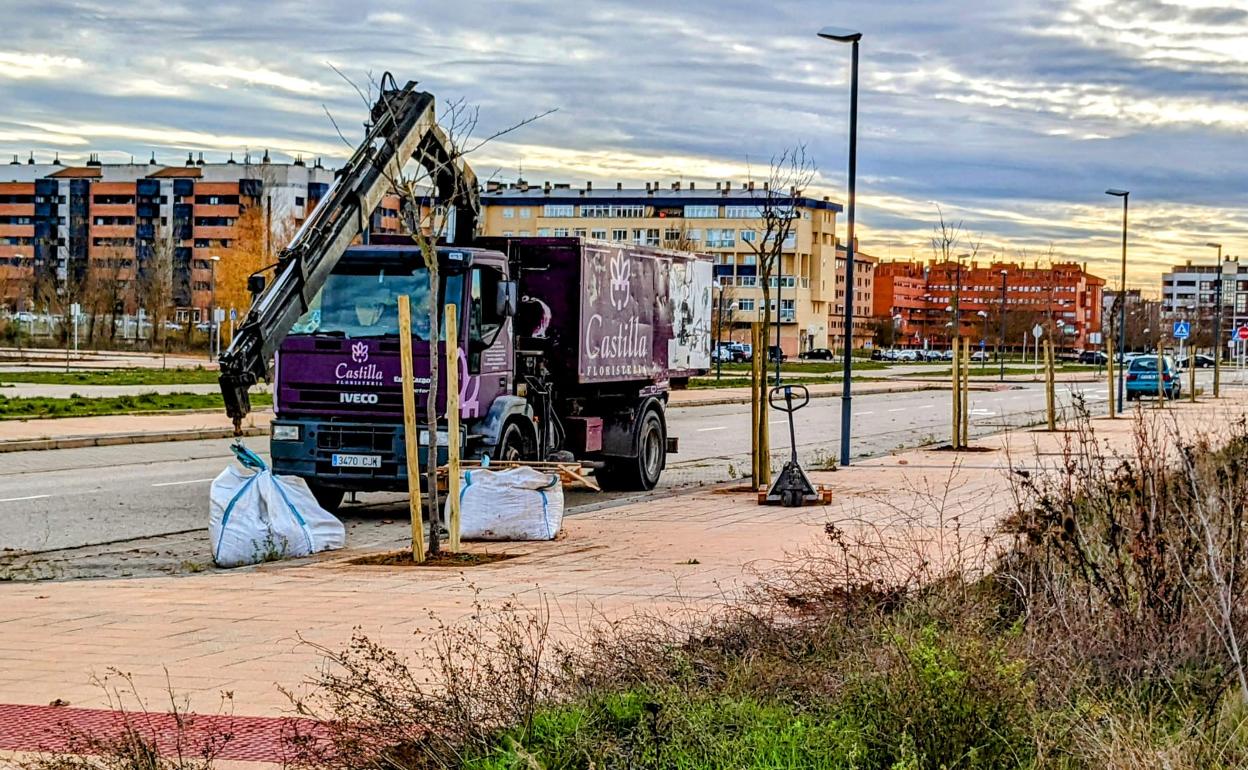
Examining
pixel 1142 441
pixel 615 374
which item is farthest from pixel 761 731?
pixel 615 374

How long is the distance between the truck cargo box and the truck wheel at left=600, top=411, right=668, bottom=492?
613 mm

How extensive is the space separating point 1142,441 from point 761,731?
4019 millimetres

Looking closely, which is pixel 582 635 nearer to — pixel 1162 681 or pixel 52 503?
pixel 1162 681

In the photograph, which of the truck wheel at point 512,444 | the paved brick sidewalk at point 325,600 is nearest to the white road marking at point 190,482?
the truck wheel at point 512,444

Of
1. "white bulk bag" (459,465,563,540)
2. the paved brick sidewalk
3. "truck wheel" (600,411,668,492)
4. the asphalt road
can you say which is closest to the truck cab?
the asphalt road

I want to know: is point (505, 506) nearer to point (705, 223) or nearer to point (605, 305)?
point (605, 305)

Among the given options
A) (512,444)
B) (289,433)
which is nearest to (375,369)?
(289,433)

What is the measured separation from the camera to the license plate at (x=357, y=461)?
1628 cm

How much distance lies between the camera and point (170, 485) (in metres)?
20.0

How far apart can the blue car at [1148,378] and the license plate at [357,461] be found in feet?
130

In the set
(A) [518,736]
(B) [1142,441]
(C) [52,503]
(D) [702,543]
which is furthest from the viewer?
(C) [52,503]

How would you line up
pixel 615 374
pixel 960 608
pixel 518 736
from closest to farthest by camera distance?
pixel 518 736, pixel 960 608, pixel 615 374

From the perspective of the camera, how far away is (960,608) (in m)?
7.80

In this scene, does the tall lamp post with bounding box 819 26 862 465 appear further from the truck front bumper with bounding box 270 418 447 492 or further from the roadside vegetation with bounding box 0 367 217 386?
the roadside vegetation with bounding box 0 367 217 386
